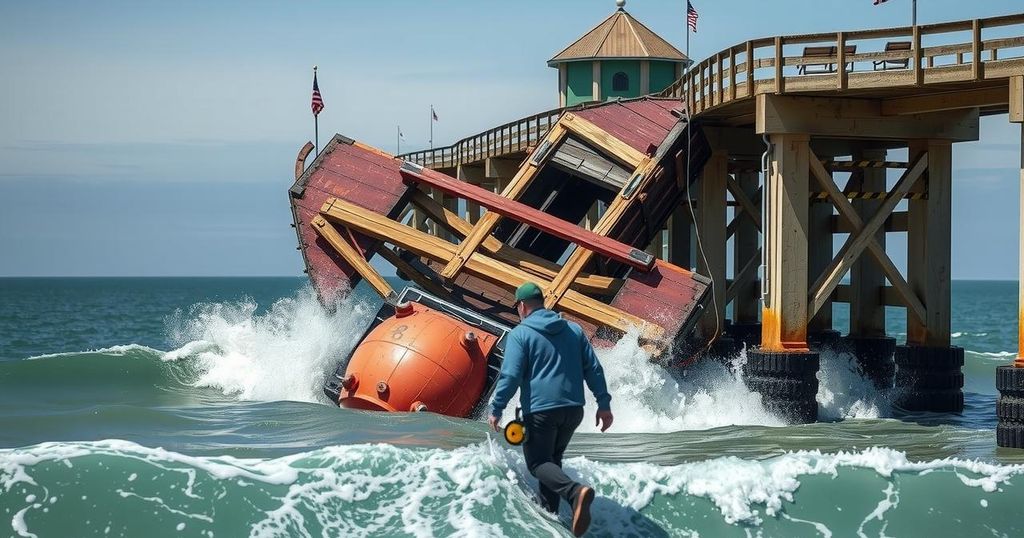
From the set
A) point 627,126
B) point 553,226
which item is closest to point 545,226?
point 553,226

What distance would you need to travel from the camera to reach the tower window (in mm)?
42656

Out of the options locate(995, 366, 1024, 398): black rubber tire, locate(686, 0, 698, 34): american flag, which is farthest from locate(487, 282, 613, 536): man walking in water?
locate(686, 0, 698, 34): american flag

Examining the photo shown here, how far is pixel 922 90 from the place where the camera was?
1912 centimetres

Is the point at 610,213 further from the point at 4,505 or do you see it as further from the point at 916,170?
the point at 4,505

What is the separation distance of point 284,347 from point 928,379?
10.2m

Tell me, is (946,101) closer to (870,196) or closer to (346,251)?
(870,196)

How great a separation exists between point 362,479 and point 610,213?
365 inches

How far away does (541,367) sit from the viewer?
11.0m

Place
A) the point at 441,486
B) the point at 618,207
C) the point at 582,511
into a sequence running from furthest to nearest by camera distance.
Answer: the point at 618,207
the point at 441,486
the point at 582,511

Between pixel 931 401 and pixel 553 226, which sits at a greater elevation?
pixel 553 226

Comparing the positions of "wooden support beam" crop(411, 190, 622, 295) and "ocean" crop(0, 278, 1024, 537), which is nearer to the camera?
"ocean" crop(0, 278, 1024, 537)

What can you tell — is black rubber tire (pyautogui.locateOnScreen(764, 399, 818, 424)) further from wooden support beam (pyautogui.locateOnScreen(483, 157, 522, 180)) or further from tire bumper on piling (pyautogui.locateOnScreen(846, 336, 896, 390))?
wooden support beam (pyautogui.locateOnScreen(483, 157, 522, 180))

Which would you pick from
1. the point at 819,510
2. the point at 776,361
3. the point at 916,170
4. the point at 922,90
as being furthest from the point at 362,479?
the point at 916,170

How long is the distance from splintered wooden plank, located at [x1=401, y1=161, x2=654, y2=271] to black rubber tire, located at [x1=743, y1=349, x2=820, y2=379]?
203 cm
